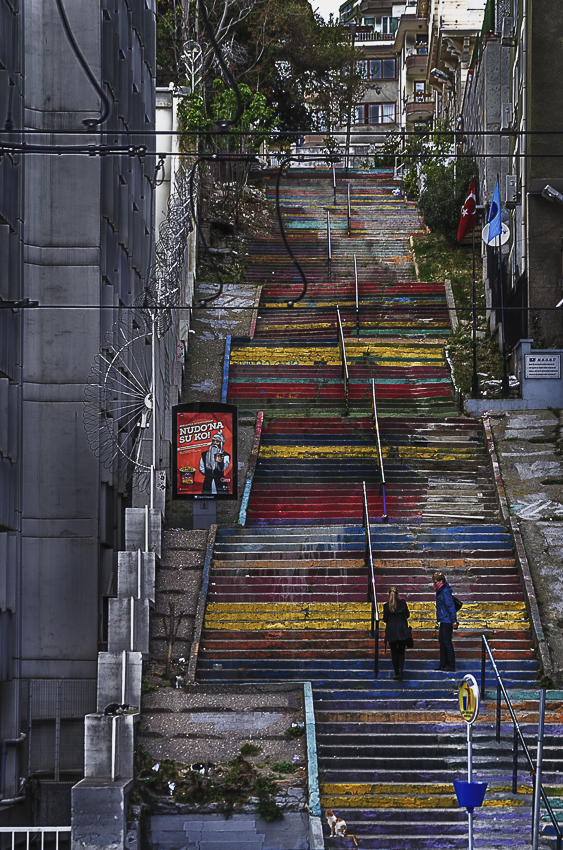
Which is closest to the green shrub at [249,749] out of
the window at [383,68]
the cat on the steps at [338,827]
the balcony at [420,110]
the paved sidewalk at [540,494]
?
the cat on the steps at [338,827]

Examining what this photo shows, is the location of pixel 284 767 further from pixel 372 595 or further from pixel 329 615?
pixel 329 615

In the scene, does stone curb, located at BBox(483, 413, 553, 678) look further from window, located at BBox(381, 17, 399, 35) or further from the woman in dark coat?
window, located at BBox(381, 17, 399, 35)

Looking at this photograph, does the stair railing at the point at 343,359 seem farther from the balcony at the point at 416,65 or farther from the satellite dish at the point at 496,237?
the balcony at the point at 416,65

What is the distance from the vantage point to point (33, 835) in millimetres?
13711

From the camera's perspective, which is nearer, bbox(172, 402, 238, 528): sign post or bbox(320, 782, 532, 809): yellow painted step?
bbox(320, 782, 532, 809): yellow painted step

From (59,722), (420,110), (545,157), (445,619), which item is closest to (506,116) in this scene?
(545,157)

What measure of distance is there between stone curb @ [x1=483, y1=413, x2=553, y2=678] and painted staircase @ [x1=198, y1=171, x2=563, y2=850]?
0.18 meters

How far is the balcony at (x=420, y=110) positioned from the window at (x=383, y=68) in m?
9.44

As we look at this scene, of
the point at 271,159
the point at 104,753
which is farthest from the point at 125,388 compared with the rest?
the point at 271,159

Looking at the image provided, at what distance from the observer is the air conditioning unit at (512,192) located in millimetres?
29294

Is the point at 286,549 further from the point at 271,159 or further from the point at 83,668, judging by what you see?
the point at 271,159

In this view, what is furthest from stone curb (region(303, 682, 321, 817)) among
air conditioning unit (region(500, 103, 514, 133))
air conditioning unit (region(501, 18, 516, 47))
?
air conditioning unit (region(500, 103, 514, 133))

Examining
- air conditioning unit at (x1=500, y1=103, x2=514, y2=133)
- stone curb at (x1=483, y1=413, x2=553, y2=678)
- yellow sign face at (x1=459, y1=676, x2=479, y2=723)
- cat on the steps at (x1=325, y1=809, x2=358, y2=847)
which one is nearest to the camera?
yellow sign face at (x1=459, y1=676, x2=479, y2=723)

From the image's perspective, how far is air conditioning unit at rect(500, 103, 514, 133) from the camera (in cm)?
3186
